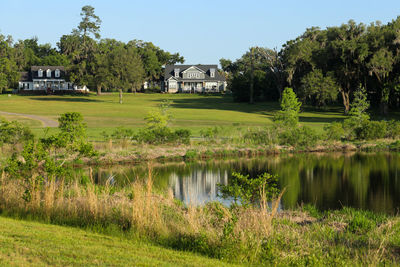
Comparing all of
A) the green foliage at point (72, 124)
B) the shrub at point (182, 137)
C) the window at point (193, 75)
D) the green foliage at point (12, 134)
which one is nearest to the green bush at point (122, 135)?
the shrub at point (182, 137)

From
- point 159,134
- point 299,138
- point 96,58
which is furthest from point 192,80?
point 159,134

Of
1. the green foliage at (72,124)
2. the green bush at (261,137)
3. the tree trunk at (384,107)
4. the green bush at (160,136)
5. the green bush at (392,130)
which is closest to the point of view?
the green foliage at (72,124)

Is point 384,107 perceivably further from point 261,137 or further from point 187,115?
point 261,137

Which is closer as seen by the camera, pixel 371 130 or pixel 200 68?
pixel 371 130

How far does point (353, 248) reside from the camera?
10.2 metres

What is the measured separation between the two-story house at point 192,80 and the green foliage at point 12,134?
310ft

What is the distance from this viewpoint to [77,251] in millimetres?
8750

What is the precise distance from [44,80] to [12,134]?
9424 cm

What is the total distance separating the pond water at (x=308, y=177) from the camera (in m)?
19.3

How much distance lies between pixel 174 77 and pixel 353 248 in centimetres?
11427

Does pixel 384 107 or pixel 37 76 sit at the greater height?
pixel 37 76

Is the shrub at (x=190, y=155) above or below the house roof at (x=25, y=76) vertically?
below

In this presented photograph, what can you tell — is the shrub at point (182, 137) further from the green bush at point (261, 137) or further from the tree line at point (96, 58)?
the tree line at point (96, 58)

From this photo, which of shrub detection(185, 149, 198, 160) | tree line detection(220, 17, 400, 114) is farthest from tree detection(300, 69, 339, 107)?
shrub detection(185, 149, 198, 160)
